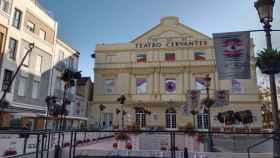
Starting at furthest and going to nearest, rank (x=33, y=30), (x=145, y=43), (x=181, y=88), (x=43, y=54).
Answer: (x=145, y=43) < (x=181, y=88) < (x=43, y=54) < (x=33, y=30)

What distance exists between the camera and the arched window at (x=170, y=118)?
31781mm

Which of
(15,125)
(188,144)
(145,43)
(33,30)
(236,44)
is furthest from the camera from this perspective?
(145,43)

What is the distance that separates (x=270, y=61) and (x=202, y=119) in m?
27.2

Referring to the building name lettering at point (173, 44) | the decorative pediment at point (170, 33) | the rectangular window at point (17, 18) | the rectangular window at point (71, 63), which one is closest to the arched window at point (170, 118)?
the building name lettering at point (173, 44)

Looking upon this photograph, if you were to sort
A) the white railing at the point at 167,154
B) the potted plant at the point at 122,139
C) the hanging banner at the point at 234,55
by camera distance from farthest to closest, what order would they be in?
the potted plant at the point at 122,139 < the white railing at the point at 167,154 < the hanging banner at the point at 234,55

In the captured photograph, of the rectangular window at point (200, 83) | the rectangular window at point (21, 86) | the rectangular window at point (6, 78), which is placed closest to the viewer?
the rectangular window at point (6, 78)

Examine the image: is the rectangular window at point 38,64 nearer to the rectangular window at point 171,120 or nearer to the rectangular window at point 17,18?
the rectangular window at point 17,18

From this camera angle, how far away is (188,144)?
1081 centimetres

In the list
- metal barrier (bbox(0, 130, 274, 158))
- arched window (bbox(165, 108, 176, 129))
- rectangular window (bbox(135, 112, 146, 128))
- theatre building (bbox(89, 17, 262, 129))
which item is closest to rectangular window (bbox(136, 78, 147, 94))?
theatre building (bbox(89, 17, 262, 129))

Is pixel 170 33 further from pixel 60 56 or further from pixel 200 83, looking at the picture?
pixel 60 56

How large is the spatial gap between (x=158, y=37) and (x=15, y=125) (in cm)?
2340

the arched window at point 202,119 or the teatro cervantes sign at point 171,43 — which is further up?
the teatro cervantes sign at point 171,43

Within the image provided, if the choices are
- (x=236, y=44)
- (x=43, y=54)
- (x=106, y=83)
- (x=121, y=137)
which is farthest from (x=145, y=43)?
(x=236, y=44)

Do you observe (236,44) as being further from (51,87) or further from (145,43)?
(145,43)
